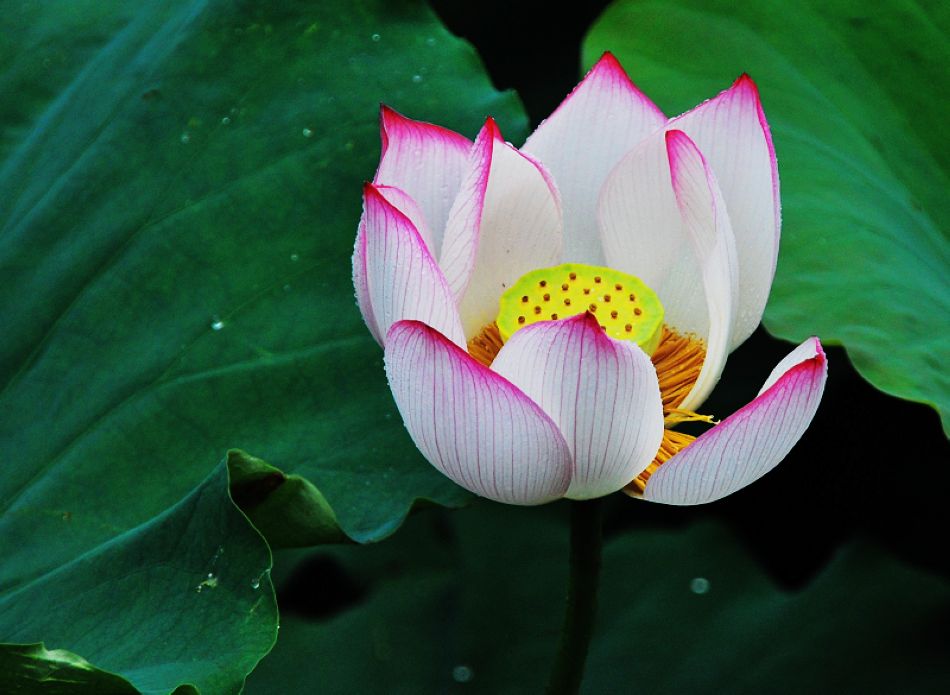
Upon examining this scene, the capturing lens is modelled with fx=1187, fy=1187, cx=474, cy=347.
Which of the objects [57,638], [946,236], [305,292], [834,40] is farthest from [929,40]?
[57,638]

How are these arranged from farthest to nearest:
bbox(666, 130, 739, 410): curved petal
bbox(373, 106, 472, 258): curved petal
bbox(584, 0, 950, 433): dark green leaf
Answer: bbox(584, 0, 950, 433): dark green leaf, bbox(373, 106, 472, 258): curved petal, bbox(666, 130, 739, 410): curved petal

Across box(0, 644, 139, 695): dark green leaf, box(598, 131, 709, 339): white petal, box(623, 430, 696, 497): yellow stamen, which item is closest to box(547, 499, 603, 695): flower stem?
box(623, 430, 696, 497): yellow stamen

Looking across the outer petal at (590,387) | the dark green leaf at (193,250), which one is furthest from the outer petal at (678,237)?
the dark green leaf at (193,250)

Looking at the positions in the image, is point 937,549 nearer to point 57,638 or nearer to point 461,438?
point 461,438

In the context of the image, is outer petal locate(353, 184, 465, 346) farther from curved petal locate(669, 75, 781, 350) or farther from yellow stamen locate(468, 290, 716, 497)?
curved petal locate(669, 75, 781, 350)

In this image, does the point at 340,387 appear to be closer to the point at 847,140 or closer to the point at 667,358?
the point at 667,358
